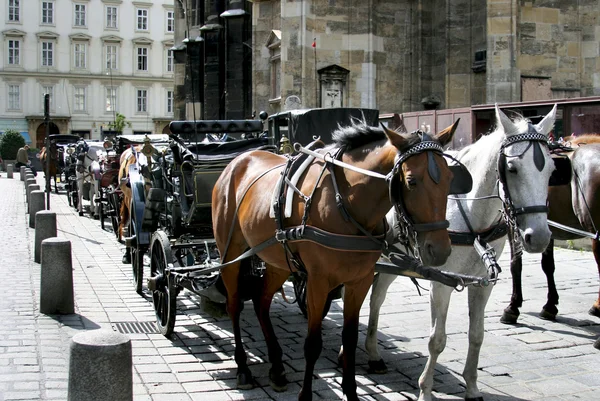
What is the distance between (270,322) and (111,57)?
217 ft

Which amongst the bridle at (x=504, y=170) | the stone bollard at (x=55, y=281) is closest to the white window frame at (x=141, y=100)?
the stone bollard at (x=55, y=281)

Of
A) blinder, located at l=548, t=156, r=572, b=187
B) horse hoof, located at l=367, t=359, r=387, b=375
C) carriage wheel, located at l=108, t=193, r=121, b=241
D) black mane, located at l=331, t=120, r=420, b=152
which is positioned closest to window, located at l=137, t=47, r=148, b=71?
carriage wheel, located at l=108, t=193, r=121, b=241

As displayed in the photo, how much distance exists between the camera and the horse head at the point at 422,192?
4.29 meters

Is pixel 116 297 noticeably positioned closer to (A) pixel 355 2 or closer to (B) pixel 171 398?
(B) pixel 171 398

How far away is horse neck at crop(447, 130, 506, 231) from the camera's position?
527 centimetres

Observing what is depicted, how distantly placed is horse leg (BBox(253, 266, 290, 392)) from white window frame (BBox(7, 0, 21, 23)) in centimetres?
6734

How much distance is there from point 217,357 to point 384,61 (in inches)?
620

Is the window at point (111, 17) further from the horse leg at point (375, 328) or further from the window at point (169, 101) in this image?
the horse leg at point (375, 328)

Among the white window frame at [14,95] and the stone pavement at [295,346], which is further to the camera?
the white window frame at [14,95]

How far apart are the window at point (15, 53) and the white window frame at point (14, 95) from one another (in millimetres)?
2237

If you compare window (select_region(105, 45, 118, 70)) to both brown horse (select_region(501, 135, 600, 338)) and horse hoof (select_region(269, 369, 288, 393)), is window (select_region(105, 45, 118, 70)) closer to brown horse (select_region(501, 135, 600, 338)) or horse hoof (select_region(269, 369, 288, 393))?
brown horse (select_region(501, 135, 600, 338))

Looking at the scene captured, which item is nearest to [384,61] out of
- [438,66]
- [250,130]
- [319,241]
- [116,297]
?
[438,66]

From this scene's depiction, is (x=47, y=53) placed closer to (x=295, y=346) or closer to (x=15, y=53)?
(x=15, y=53)

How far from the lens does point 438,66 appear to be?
2042 centimetres
